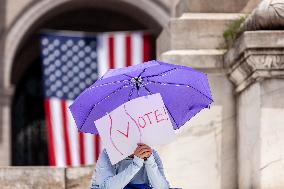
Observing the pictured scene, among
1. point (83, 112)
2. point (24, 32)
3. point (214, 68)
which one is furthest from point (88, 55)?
point (83, 112)

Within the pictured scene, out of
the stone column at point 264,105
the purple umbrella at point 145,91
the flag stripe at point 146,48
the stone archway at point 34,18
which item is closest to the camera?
the purple umbrella at point 145,91

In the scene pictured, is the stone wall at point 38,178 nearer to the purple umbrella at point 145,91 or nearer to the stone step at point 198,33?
the stone step at point 198,33

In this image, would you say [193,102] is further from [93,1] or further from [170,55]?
[93,1]

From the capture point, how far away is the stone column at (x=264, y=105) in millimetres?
5422

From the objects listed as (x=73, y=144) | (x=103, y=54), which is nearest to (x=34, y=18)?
(x=103, y=54)

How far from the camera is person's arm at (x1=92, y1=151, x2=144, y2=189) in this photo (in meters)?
3.81

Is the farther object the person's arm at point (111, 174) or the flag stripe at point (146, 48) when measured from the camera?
the flag stripe at point (146, 48)

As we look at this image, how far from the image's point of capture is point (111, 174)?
3904 millimetres

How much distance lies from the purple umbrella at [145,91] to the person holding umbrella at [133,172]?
0.28m

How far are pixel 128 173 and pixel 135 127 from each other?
8.9 inches

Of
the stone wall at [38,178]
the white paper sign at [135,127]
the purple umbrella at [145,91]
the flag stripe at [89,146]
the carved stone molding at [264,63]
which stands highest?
the carved stone molding at [264,63]

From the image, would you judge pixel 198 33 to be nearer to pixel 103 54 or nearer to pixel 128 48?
pixel 128 48

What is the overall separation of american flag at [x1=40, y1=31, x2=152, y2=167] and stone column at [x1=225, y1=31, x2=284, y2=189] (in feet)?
39.9

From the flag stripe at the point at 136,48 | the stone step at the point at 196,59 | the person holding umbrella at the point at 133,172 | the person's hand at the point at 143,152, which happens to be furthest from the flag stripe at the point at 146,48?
the person's hand at the point at 143,152
